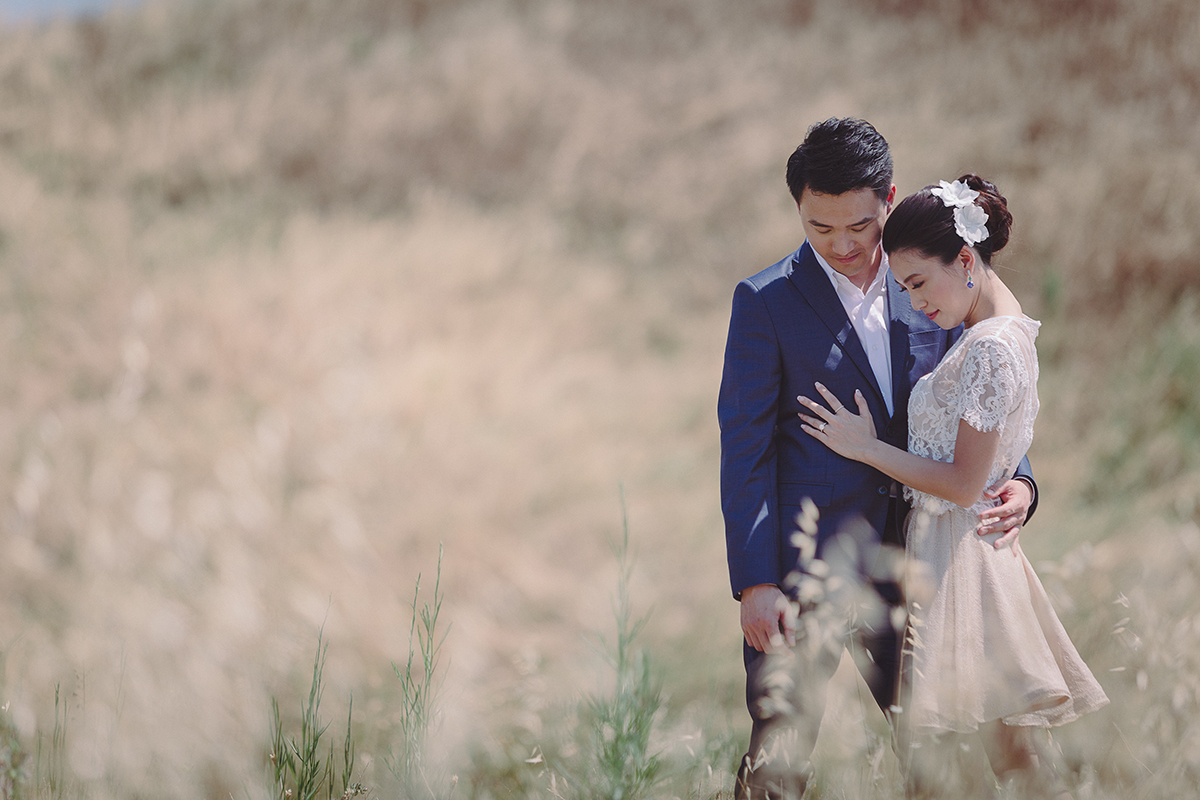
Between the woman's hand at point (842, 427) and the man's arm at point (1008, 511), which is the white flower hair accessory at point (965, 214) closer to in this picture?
the woman's hand at point (842, 427)

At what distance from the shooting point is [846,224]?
199 centimetres

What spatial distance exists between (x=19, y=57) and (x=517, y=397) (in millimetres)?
8231

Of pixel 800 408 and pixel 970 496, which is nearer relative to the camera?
pixel 970 496

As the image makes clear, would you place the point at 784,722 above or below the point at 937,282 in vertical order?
below

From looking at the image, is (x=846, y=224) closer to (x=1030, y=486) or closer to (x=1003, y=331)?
(x=1003, y=331)

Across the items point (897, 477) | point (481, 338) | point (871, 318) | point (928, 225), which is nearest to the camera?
point (928, 225)

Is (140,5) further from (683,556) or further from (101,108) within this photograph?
(683,556)

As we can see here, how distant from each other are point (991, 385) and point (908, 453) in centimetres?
25

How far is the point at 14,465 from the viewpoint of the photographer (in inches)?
209

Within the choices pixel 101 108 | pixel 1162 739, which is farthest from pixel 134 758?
pixel 101 108

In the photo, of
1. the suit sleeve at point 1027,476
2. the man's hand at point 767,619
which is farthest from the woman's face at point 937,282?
the man's hand at point 767,619

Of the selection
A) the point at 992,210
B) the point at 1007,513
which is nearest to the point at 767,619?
the point at 1007,513

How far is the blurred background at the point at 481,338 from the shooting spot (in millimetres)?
3516

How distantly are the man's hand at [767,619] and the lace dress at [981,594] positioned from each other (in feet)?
1.02
